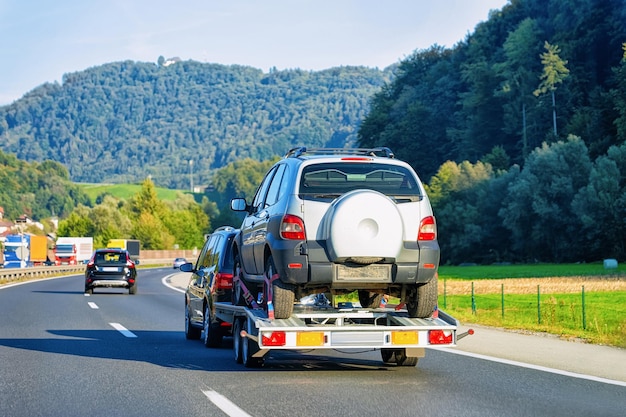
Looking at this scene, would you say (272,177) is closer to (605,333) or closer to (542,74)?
(605,333)

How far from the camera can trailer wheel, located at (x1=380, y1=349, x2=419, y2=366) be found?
12.9 meters


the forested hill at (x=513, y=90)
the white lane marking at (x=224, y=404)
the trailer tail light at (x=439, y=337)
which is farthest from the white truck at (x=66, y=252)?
the white lane marking at (x=224, y=404)

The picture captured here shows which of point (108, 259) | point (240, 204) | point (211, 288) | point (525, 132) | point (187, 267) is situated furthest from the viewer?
point (525, 132)

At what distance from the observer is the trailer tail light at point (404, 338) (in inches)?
454

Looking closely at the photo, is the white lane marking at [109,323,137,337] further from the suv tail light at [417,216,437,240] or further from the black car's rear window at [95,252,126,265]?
the black car's rear window at [95,252,126,265]

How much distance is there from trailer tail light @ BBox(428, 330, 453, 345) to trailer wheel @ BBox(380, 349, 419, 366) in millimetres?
1121

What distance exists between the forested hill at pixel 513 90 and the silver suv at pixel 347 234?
70687 millimetres

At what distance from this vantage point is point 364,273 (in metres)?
11.5

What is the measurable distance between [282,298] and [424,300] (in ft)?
5.50

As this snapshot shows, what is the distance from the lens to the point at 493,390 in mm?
10656

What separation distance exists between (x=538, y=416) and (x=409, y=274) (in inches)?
119

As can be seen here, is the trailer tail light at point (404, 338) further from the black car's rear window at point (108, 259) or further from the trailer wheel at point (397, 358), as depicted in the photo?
the black car's rear window at point (108, 259)

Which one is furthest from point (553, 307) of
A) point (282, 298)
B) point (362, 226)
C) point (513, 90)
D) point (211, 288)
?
point (513, 90)

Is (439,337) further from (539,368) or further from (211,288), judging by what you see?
(211,288)
